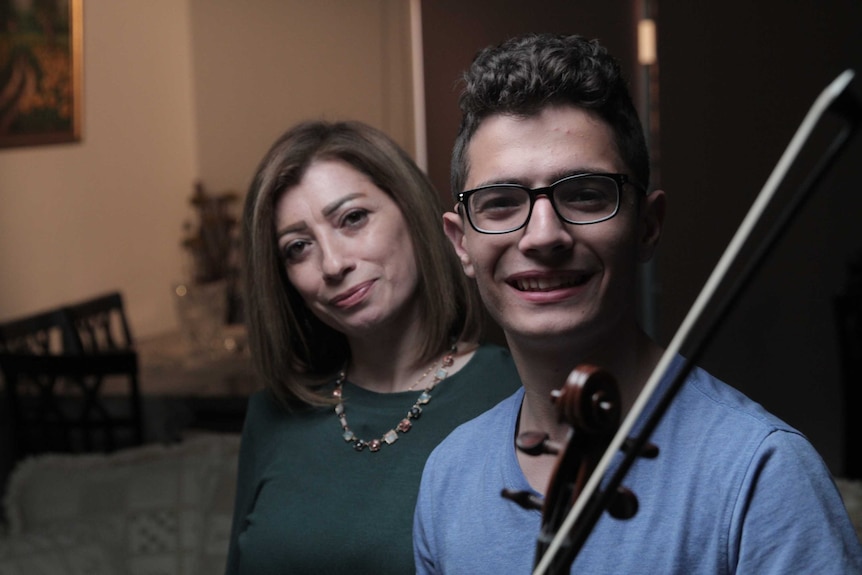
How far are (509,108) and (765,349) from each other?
126 inches

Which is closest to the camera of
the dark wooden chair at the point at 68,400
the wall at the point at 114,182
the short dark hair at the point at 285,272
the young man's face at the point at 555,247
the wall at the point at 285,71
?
the young man's face at the point at 555,247

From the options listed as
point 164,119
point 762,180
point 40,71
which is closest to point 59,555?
point 40,71

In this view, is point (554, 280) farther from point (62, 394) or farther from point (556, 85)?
point (62, 394)

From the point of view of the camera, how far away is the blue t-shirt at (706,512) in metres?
0.73

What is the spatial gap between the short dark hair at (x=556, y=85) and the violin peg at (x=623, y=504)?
0.92 feet

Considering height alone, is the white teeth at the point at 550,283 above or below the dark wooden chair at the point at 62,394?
above

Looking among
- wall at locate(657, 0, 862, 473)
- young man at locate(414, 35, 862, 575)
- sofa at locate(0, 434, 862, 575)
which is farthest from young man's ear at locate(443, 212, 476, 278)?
wall at locate(657, 0, 862, 473)

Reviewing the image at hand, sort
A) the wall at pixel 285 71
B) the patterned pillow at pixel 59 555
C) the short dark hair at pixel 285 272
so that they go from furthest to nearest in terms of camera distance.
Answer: the wall at pixel 285 71 → the patterned pillow at pixel 59 555 → the short dark hair at pixel 285 272

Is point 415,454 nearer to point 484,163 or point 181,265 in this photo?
point 484,163

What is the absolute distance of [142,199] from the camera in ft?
14.1

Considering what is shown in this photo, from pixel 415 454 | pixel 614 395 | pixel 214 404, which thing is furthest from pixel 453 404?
pixel 214 404

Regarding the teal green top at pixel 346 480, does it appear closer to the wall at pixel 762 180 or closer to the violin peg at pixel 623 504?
the violin peg at pixel 623 504

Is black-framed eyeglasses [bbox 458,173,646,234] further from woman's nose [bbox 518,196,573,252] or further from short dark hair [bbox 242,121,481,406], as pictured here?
short dark hair [bbox 242,121,481,406]

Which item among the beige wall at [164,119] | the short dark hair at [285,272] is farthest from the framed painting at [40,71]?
the short dark hair at [285,272]
